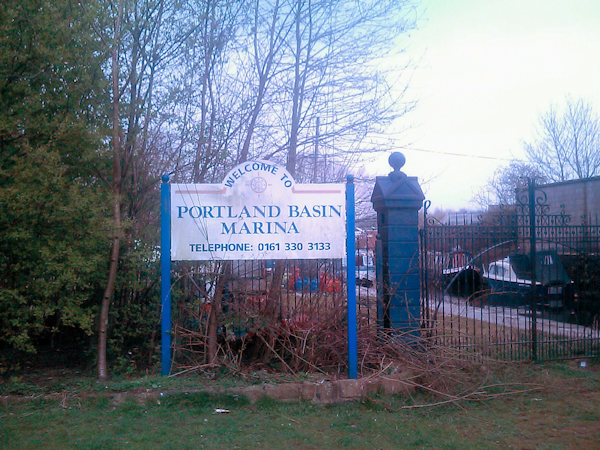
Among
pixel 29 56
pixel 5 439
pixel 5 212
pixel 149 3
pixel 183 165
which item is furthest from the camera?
pixel 183 165

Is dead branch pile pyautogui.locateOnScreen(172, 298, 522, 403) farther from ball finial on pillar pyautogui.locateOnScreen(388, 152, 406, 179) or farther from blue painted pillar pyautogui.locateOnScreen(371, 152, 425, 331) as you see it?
ball finial on pillar pyautogui.locateOnScreen(388, 152, 406, 179)

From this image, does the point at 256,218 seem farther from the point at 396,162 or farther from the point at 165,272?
the point at 396,162

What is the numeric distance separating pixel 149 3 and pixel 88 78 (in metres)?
1.44

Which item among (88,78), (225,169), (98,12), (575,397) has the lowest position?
(575,397)

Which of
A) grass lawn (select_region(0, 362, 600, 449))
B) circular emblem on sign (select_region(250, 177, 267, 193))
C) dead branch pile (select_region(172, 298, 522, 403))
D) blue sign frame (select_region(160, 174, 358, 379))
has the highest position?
circular emblem on sign (select_region(250, 177, 267, 193))

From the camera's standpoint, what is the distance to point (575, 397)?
630 centimetres

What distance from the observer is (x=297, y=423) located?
5266 mm

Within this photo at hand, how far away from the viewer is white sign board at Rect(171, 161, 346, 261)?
6195 millimetres

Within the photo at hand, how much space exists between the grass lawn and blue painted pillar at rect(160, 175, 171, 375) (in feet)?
1.63

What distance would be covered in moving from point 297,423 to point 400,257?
2.71 m

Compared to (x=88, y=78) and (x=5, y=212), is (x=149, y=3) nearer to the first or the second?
(x=88, y=78)

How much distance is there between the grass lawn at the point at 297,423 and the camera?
15.6 ft

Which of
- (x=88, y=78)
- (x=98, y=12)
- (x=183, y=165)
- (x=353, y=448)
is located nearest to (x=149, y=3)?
(x=98, y=12)

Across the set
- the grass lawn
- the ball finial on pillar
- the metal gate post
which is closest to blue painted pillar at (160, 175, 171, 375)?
the grass lawn
